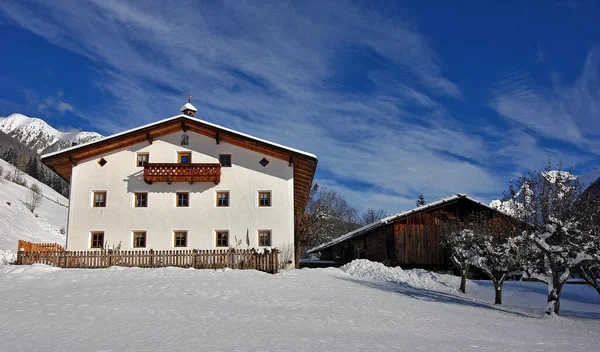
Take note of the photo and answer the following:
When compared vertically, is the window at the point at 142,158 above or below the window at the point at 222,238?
above

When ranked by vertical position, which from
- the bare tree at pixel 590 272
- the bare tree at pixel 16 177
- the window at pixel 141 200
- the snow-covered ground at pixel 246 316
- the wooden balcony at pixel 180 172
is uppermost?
the bare tree at pixel 16 177

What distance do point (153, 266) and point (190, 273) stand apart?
3710mm

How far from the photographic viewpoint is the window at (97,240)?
29.2m

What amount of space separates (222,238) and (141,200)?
5.32 m

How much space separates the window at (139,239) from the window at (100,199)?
2.63 meters

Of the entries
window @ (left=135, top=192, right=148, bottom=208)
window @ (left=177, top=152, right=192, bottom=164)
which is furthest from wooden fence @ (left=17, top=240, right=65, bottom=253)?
window @ (left=177, top=152, right=192, bottom=164)

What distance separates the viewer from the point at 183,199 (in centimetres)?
2991

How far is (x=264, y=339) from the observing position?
10.6 meters

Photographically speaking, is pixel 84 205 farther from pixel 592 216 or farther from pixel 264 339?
pixel 592 216

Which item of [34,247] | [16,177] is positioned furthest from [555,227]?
[16,177]

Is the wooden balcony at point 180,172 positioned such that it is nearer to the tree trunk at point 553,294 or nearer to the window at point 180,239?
the window at point 180,239

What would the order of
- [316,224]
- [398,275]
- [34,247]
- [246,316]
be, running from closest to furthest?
[246,316], [34,247], [398,275], [316,224]

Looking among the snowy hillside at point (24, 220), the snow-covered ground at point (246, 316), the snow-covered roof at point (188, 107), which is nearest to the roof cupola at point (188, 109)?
the snow-covered roof at point (188, 107)

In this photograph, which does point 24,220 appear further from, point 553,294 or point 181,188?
point 553,294
